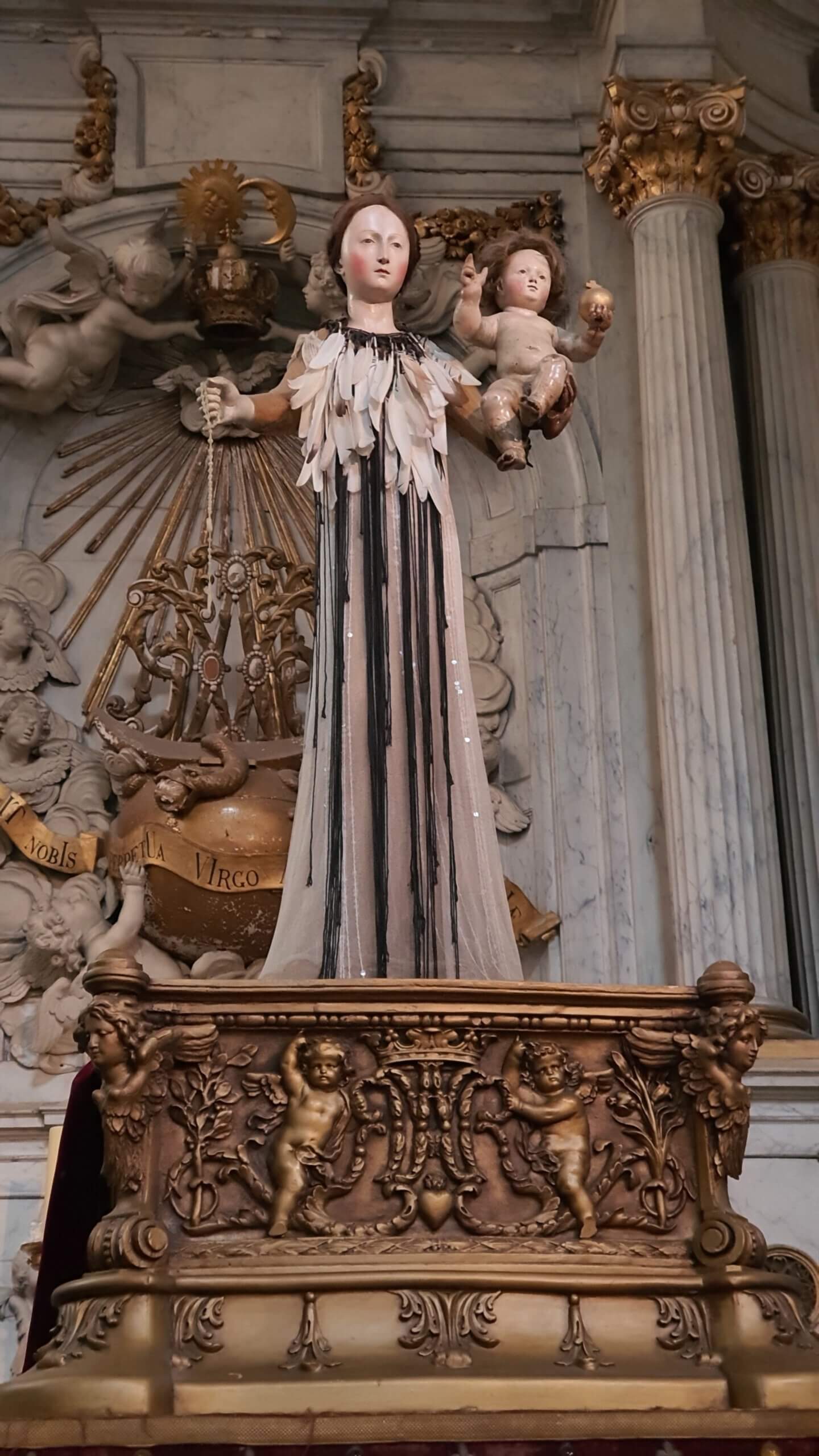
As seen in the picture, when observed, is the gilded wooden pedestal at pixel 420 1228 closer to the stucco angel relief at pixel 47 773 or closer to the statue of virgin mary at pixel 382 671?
the statue of virgin mary at pixel 382 671

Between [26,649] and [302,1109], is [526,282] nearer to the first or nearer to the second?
[302,1109]

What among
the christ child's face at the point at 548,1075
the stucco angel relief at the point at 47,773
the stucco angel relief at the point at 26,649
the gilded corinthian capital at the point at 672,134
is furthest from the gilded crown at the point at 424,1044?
the gilded corinthian capital at the point at 672,134

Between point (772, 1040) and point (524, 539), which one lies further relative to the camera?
point (524, 539)

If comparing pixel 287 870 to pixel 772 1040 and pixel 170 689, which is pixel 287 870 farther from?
pixel 170 689

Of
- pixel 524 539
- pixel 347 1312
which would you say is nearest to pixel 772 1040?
pixel 524 539

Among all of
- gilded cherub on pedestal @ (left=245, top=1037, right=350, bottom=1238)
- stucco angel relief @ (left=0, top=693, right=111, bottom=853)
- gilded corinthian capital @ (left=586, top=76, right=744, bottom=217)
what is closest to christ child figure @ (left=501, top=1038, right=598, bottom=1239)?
gilded cherub on pedestal @ (left=245, top=1037, right=350, bottom=1238)

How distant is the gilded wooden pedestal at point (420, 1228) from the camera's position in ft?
9.65

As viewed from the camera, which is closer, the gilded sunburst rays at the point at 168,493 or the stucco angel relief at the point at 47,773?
the stucco angel relief at the point at 47,773

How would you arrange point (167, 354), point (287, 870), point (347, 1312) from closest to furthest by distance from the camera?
point (347, 1312), point (287, 870), point (167, 354)

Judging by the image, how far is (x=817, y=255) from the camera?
761 cm

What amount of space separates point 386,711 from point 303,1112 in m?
1.05

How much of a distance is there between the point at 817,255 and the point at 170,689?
10.3 ft

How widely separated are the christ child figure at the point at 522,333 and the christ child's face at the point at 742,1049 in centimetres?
139

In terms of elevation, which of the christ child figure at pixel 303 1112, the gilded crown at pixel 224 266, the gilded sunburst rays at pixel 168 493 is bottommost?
the christ child figure at pixel 303 1112
